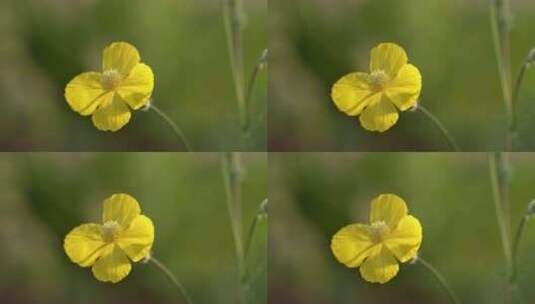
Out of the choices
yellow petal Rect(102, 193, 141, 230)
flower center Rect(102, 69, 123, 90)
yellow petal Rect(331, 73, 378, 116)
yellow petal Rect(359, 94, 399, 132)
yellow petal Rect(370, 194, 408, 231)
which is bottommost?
yellow petal Rect(370, 194, 408, 231)

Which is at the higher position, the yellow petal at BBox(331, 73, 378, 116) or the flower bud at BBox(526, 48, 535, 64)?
the flower bud at BBox(526, 48, 535, 64)

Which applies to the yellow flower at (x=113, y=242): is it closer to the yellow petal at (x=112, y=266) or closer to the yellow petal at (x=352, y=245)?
the yellow petal at (x=112, y=266)

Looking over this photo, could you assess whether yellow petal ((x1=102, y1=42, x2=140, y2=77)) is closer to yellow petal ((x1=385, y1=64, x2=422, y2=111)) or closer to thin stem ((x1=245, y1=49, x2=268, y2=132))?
thin stem ((x1=245, y1=49, x2=268, y2=132))

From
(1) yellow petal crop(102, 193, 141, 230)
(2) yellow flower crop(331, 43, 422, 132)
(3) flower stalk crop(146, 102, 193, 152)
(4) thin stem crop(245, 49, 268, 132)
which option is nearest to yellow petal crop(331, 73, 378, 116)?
(2) yellow flower crop(331, 43, 422, 132)

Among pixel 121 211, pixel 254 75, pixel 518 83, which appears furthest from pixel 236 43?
pixel 518 83

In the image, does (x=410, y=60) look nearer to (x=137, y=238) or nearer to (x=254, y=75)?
(x=254, y=75)

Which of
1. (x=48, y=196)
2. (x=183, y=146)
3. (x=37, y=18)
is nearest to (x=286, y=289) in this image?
(x=183, y=146)
